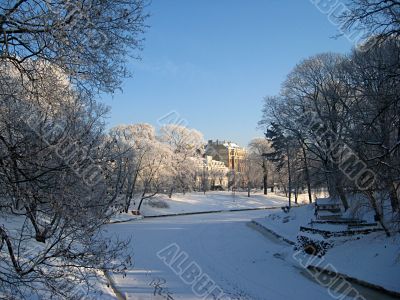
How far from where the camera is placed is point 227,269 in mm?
16625

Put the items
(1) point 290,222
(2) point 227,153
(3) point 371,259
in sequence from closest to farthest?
1. (3) point 371,259
2. (1) point 290,222
3. (2) point 227,153

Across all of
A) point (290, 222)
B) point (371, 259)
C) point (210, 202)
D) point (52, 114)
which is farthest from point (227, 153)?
point (52, 114)

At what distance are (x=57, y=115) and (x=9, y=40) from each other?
1.23m

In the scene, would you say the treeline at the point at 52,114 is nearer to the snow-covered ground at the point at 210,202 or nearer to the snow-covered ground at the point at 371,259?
the snow-covered ground at the point at 371,259

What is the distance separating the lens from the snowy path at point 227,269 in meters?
12.9

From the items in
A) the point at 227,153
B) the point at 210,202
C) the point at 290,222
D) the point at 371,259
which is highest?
the point at 227,153

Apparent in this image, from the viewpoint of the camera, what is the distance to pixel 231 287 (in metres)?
13.6

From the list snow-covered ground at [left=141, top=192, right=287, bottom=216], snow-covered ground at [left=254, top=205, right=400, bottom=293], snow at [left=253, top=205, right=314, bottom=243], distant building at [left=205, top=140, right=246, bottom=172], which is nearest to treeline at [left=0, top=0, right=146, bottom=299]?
snow-covered ground at [left=254, top=205, right=400, bottom=293]

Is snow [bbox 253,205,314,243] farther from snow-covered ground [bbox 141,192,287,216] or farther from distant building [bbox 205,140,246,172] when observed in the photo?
distant building [bbox 205,140,246,172]

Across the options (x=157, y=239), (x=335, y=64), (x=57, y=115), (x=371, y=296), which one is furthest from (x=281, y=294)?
(x=335, y=64)

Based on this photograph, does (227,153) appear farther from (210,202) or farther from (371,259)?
(371,259)

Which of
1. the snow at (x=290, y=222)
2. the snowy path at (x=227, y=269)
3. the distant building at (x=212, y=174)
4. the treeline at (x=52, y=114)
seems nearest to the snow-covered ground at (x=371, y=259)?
the snowy path at (x=227, y=269)

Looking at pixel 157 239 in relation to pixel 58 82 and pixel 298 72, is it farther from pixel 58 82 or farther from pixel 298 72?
pixel 58 82

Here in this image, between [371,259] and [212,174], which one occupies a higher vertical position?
[212,174]
